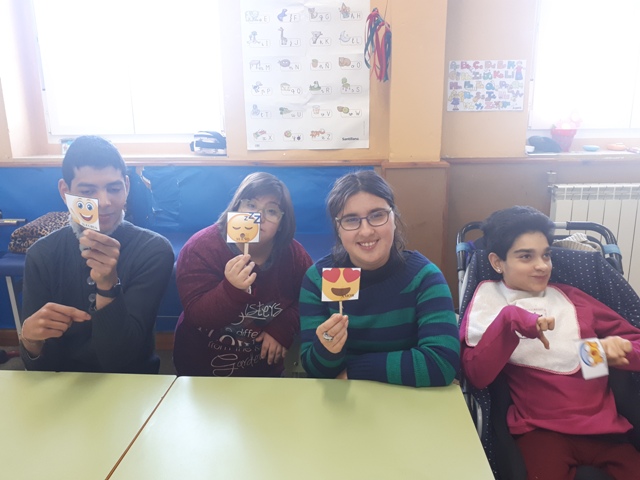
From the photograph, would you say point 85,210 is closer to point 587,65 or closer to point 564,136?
point 564,136

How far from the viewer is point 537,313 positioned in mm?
1556

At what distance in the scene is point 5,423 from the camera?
1.09 meters

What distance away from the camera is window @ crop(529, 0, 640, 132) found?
3098mm

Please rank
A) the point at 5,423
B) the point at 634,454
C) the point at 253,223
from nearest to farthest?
the point at 5,423 < the point at 634,454 < the point at 253,223

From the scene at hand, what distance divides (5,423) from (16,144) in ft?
8.97

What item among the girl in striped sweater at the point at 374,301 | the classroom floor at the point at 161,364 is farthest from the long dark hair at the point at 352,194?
the classroom floor at the point at 161,364

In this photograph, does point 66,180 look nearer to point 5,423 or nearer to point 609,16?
point 5,423

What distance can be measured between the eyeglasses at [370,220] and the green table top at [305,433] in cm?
49

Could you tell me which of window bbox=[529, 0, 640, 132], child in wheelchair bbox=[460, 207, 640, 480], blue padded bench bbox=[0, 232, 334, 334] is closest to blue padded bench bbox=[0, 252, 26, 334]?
blue padded bench bbox=[0, 232, 334, 334]

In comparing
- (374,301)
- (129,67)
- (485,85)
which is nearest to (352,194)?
(374,301)

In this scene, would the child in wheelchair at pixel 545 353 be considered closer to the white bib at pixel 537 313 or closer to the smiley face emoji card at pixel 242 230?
the white bib at pixel 537 313

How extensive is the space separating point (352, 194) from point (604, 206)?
2169 mm

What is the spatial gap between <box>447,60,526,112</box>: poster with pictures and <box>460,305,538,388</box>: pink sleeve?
196 centimetres

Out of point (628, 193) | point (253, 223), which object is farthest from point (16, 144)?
point (628, 193)
